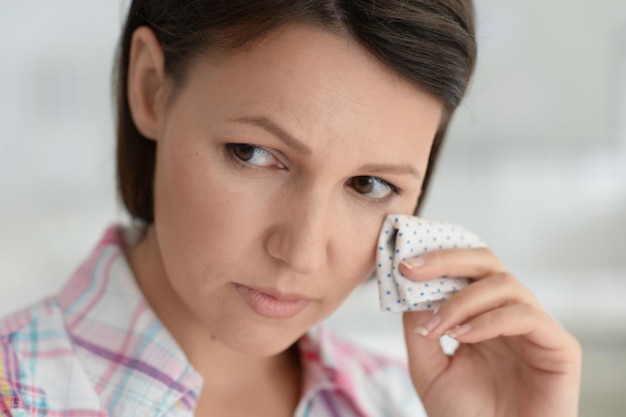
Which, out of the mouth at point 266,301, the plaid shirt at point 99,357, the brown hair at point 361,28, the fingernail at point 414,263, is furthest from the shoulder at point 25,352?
the fingernail at point 414,263

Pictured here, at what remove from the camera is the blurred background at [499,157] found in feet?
7.53

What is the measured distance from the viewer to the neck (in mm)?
1225

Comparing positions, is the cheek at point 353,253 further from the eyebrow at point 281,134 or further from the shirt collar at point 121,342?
the shirt collar at point 121,342

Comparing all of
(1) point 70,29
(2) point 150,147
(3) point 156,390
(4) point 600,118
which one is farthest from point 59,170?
(4) point 600,118

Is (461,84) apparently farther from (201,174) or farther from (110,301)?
(110,301)

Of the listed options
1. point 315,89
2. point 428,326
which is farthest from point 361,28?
point 428,326

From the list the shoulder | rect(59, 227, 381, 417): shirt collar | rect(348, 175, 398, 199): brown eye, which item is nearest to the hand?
rect(348, 175, 398, 199): brown eye

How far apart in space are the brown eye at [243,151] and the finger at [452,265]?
0.87 ft

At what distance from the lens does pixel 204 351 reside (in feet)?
4.06

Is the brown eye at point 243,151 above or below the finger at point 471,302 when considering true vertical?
above

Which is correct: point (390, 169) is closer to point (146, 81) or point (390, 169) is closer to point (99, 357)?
point (146, 81)

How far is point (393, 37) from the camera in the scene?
3.22 ft

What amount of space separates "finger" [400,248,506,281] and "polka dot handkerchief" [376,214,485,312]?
0.01 metres

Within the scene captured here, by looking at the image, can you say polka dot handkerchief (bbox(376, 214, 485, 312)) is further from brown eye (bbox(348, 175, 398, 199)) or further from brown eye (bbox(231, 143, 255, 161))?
brown eye (bbox(231, 143, 255, 161))
